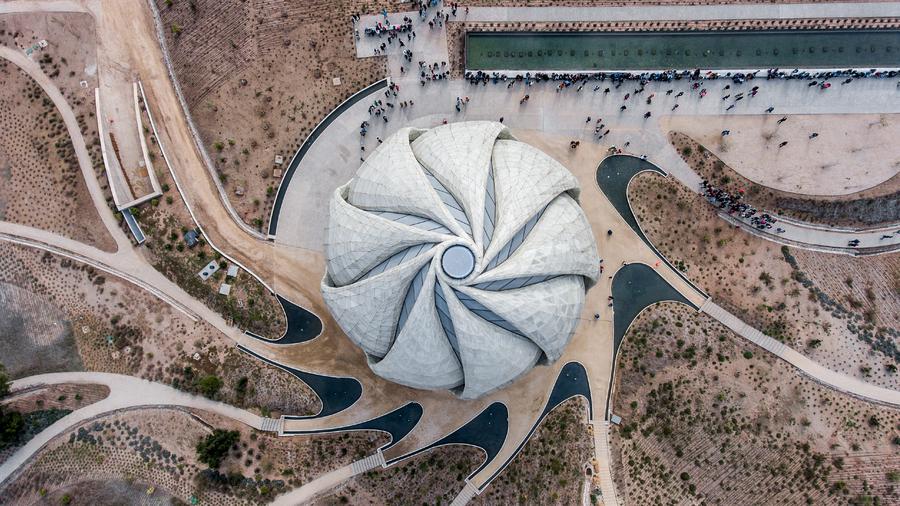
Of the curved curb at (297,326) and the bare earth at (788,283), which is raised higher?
the bare earth at (788,283)

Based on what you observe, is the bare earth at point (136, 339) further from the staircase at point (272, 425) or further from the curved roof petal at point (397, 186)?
the curved roof petal at point (397, 186)

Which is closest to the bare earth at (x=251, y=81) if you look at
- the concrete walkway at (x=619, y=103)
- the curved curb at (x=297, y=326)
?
the concrete walkway at (x=619, y=103)

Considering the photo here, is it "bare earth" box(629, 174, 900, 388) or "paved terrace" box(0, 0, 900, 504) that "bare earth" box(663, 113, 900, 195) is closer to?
"paved terrace" box(0, 0, 900, 504)

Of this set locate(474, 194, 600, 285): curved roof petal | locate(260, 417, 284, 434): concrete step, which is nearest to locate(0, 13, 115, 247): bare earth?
locate(260, 417, 284, 434): concrete step

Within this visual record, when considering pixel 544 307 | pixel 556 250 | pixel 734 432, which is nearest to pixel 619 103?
pixel 556 250

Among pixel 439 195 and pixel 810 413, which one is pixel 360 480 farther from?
pixel 810 413

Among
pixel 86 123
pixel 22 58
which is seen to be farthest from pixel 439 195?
pixel 22 58

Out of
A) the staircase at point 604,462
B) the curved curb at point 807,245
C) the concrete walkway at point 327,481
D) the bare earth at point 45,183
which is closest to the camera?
the concrete walkway at point 327,481
